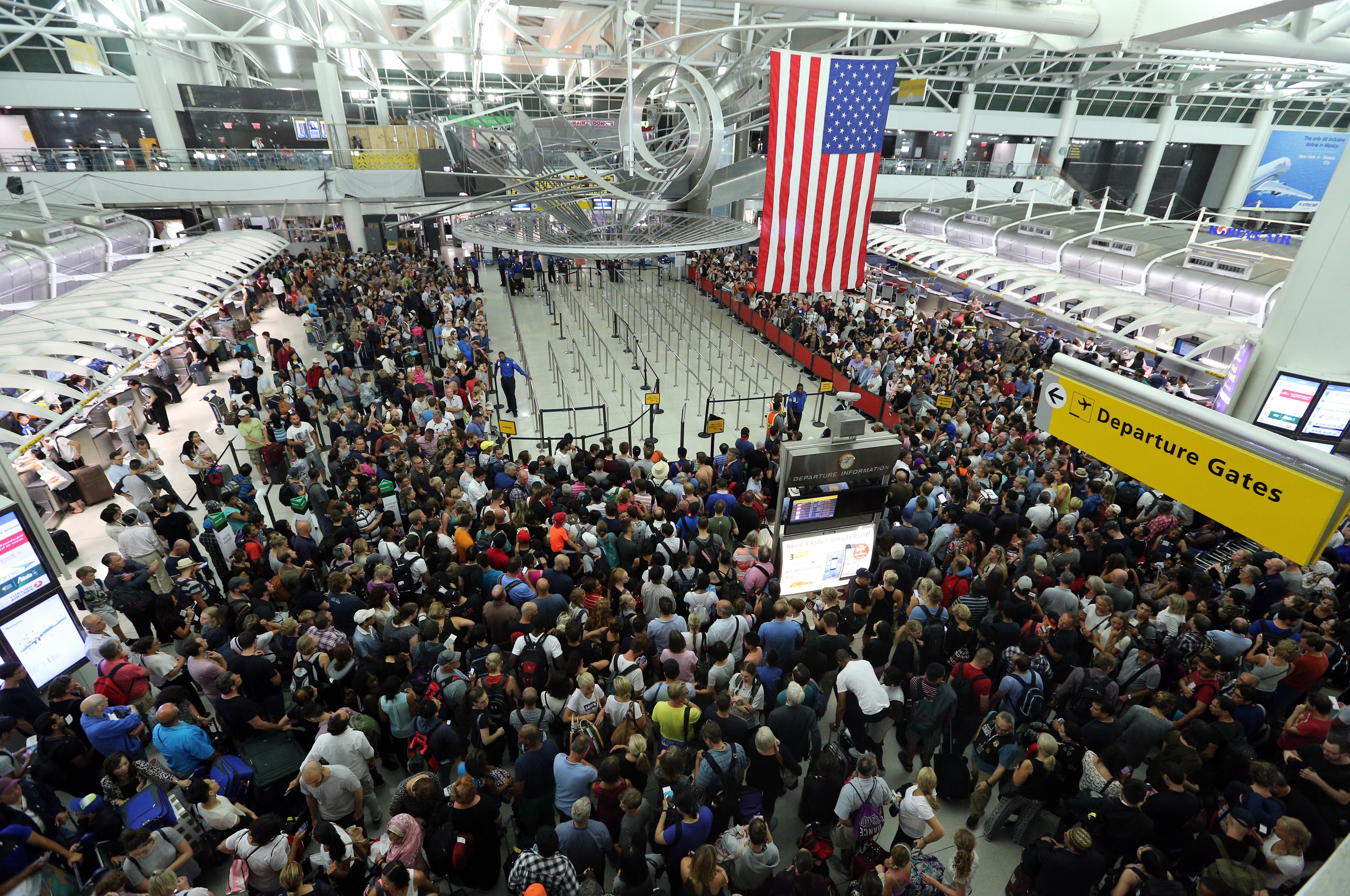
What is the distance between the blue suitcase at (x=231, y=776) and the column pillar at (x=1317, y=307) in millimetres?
11665

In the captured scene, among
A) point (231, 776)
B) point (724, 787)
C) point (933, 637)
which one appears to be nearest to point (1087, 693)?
point (933, 637)

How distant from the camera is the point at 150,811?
4.28 meters

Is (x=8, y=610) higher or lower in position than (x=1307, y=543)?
lower

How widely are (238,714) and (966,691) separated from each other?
5732 mm

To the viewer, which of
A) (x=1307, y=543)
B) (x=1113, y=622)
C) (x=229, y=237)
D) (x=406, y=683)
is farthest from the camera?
(x=229, y=237)

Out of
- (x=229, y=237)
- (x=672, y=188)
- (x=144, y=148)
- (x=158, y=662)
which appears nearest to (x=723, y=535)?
(x=158, y=662)

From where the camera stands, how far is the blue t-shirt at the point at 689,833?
399 centimetres

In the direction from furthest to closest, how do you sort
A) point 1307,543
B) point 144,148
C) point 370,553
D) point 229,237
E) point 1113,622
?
point 144,148 < point 229,237 < point 370,553 < point 1113,622 < point 1307,543

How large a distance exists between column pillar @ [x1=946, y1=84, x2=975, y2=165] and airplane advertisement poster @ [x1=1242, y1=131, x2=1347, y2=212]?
2235cm

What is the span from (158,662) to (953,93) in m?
41.6

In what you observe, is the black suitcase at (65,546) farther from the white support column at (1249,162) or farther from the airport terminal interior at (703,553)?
the white support column at (1249,162)

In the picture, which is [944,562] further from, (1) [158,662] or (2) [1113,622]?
(1) [158,662]

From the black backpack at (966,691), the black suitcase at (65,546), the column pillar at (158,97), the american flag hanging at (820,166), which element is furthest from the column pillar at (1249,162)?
the column pillar at (158,97)

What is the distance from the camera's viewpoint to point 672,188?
13727mm
